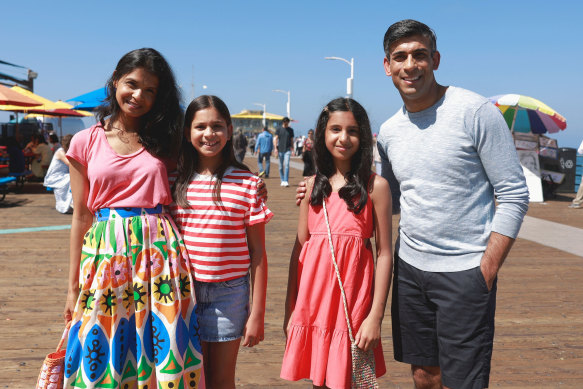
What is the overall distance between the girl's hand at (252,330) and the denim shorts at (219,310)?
0.04 metres

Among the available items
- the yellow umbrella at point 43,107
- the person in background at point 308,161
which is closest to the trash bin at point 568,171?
the person in background at point 308,161

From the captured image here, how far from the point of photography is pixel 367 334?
2.11 m

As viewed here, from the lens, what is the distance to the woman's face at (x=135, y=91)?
212 centimetres

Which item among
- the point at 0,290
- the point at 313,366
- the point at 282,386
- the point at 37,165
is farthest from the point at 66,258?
the point at 37,165

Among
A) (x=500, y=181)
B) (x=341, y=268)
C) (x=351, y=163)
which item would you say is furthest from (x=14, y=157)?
(x=500, y=181)

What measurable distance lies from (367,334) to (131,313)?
983 millimetres

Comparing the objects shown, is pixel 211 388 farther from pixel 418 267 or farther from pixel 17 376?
pixel 17 376

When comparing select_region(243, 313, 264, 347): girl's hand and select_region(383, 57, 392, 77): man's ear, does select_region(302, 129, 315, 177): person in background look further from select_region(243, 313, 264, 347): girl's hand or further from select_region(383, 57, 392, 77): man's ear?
select_region(243, 313, 264, 347): girl's hand

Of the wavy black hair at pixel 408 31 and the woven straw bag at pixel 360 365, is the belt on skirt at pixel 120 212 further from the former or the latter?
the wavy black hair at pixel 408 31

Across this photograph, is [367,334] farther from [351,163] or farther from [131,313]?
[131,313]

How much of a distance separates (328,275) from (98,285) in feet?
3.14

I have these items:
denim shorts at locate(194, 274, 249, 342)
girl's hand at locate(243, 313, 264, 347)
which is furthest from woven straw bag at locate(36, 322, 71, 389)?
girl's hand at locate(243, 313, 264, 347)

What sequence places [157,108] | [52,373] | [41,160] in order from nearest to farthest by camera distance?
1. [52,373]
2. [157,108]
3. [41,160]

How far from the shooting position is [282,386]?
3053mm
